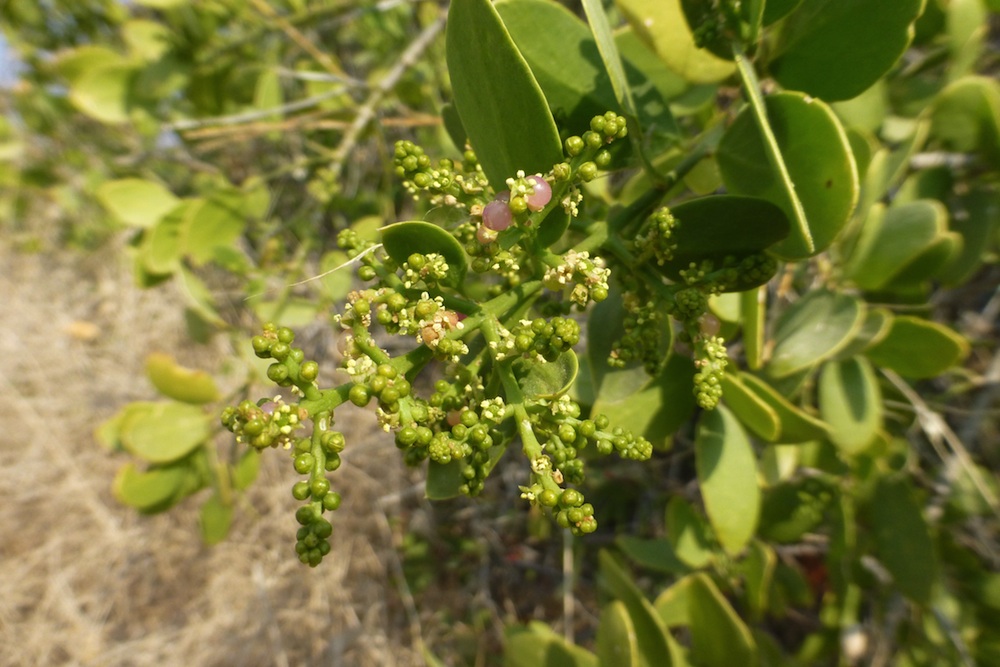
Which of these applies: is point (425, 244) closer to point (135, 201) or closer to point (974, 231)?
point (974, 231)

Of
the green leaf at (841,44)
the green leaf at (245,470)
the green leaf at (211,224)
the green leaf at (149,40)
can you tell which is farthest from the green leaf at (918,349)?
the green leaf at (149,40)

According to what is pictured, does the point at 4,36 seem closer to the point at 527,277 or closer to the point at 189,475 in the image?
the point at 189,475

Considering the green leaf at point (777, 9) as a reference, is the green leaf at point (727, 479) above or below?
below

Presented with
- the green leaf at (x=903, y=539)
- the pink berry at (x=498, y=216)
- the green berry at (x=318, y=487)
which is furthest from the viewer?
the green leaf at (x=903, y=539)

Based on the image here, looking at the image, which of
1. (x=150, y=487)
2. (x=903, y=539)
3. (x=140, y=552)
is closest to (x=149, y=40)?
(x=150, y=487)

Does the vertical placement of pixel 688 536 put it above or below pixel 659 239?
below

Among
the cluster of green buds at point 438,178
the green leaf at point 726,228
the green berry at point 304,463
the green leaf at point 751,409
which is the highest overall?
the cluster of green buds at point 438,178

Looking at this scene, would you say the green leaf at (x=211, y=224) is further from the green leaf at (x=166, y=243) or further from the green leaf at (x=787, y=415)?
the green leaf at (x=787, y=415)

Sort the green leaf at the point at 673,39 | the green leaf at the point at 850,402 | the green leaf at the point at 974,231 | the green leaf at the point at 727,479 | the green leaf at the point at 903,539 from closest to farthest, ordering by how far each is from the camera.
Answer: the green leaf at the point at 673,39, the green leaf at the point at 727,479, the green leaf at the point at 850,402, the green leaf at the point at 974,231, the green leaf at the point at 903,539
